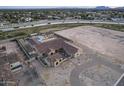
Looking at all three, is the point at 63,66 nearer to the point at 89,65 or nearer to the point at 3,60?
the point at 89,65

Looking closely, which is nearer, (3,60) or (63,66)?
(3,60)

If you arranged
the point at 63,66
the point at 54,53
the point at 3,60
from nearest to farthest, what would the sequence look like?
the point at 3,60 → the point at 63,66 → the point at 54,53

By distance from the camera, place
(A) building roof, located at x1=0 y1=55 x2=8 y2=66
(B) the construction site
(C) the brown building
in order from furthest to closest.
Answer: (C) the brown building, (A) building roof, located at x1=0 y1=55 x2=8 y2=66, (B) the construction site

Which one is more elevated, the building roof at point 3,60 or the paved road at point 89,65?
the building roof at point 3,60

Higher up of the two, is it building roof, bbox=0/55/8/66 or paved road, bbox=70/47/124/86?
building roof, bbox=0/55/8/66

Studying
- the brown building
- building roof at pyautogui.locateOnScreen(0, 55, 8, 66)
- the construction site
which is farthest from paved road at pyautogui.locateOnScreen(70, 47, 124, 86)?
building roof at pyautogui.locateOnScreen(0, 55, 8, 66)

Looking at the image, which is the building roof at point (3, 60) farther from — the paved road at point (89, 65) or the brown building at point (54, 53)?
the paved road at point (89, 65)

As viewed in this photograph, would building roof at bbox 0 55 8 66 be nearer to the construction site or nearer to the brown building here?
the construction site

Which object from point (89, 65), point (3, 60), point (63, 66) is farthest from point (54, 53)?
point (3, 60)

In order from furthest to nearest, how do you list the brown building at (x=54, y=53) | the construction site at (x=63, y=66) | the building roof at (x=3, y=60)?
the brown building at (x=54, y=53), the building roof at (x=3, y=60), the construction site at (x=63, y=66)

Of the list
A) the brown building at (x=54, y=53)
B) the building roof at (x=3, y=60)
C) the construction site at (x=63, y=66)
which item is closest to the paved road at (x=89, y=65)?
the construction site at (x=63, y=66)
